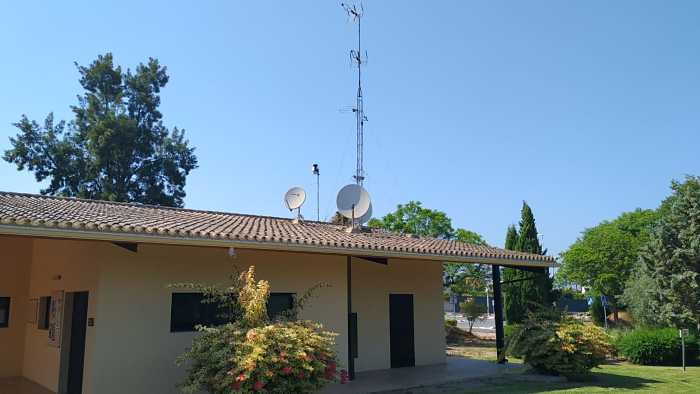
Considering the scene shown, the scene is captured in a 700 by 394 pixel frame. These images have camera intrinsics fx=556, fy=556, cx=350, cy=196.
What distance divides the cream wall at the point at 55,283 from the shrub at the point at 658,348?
15.1 m

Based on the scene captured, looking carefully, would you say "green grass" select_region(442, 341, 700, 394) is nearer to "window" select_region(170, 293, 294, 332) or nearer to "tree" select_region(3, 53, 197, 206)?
"window" select_region(170, 293, 294, 332)

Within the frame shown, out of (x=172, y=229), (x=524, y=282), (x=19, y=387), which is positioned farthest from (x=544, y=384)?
(x=524, y=282)

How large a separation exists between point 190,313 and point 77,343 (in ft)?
7.66

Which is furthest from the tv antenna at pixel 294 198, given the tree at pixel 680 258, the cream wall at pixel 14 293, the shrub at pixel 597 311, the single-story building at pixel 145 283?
the shrub at pixel 597 311

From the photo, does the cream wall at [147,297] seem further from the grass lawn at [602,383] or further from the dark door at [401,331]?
the grass lawn at [602,383]

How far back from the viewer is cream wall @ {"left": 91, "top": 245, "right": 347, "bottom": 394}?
9.53 m

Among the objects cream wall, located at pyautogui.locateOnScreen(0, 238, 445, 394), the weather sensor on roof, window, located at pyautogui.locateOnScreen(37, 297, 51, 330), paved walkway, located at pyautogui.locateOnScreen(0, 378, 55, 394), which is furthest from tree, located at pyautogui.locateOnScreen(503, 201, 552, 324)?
paved walkway, located at pyautogui.locateOnScreen(0, 378, 55, 394)

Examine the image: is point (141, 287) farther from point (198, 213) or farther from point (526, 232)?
point (526, 232)

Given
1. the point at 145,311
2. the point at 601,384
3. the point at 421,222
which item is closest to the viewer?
the point at 145,311

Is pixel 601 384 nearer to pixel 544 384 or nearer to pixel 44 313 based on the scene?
pixel 544 384

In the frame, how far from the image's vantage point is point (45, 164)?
3303 centimetres

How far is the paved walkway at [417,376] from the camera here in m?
11.5

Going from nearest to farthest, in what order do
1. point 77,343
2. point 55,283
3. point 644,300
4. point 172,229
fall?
point 172,229 < point 77,343 < point 55,283 < point 644,300

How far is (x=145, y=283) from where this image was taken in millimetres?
10008
